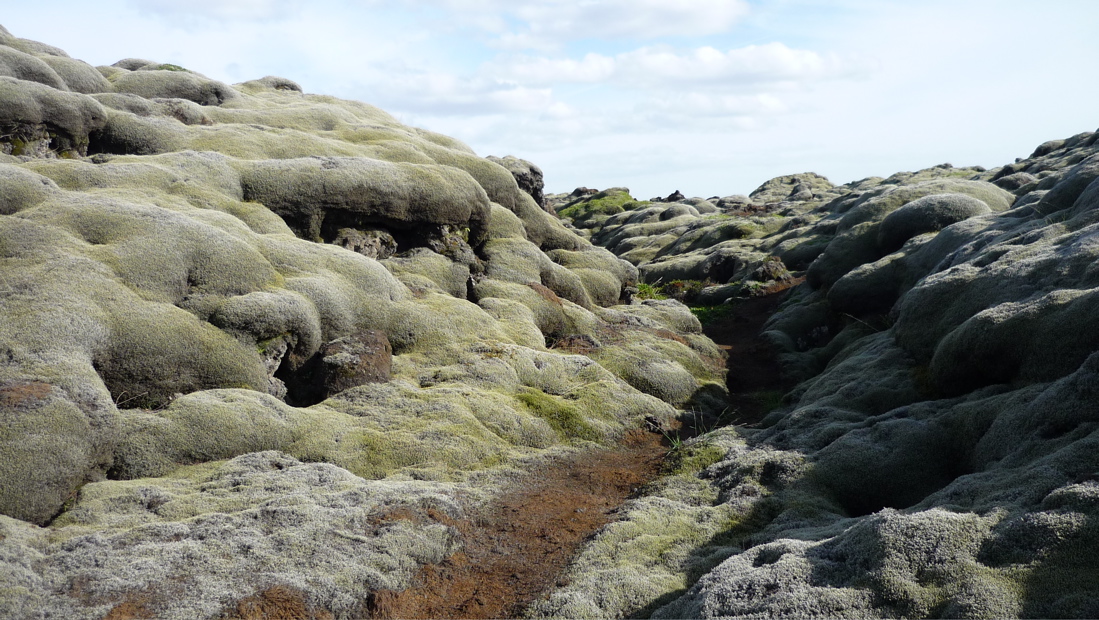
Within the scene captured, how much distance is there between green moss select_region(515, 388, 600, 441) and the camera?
27453 millimetres

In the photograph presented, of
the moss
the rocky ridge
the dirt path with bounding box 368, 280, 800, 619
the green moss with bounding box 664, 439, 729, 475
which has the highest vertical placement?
the rocky ridge

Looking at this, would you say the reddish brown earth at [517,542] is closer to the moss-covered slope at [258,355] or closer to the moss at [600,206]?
the moss-covered slope at [258,355]

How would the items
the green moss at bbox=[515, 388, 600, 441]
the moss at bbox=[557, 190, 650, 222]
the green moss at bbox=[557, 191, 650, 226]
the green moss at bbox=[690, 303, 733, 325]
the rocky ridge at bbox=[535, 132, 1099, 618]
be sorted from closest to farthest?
the rocky ridge at bbox=[535, 132, 1099, 618]
the green moss at bbox=[515, 388, 600, 441]
the green moss at bbox=[690, 303, 733, 325]
the moss at bbox=[557, 190, 650, 222]
the green moss at bbox=[557, 191, 650, 226]

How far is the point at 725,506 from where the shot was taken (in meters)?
20.6

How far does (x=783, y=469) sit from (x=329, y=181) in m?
27.7

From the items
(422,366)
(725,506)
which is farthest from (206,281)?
(725,506)

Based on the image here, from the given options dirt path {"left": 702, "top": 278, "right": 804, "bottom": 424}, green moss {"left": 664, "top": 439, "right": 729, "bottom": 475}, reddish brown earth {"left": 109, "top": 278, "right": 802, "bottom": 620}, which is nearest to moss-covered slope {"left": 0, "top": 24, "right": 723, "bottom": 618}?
reddish brown earth {"left": 109, "top": 278, "right": 802, "bottom": 620}

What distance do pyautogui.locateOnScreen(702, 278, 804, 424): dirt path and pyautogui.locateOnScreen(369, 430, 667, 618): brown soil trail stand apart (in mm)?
8598

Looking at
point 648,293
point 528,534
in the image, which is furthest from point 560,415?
point 648,293

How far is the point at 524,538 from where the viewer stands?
64.5ft

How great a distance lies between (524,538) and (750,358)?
25.4 metres

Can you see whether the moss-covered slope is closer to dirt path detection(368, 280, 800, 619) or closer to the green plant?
dirt path detection(368, 280, 800, 619)

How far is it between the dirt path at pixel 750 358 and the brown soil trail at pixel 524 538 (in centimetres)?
A: 860

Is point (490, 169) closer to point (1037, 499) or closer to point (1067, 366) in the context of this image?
point (1067, 366)
